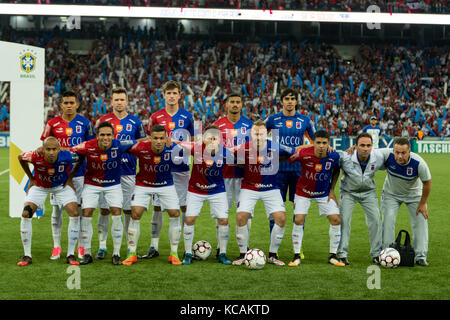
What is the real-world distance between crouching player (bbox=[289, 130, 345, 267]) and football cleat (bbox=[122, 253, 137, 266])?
2.03m

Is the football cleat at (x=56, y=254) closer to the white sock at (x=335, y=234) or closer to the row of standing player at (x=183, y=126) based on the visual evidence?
the row of standing player at (x=183, y=126)

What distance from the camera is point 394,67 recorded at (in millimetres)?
35500

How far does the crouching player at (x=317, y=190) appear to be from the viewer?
7.34 meters

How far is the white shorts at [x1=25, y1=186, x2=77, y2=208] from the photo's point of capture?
24.2 ft

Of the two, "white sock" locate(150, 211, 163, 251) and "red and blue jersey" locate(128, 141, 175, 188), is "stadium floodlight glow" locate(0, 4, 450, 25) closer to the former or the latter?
"white sock" locate(150, 211, 163, 251)

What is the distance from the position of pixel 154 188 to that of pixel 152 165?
299 millimetres

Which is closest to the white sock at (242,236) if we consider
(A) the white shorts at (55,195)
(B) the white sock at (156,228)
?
(B) the white sock at (156,228)

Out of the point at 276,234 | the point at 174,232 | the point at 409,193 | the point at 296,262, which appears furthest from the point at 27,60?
the point at 409,193

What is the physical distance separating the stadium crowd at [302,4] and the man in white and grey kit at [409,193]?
25.2m

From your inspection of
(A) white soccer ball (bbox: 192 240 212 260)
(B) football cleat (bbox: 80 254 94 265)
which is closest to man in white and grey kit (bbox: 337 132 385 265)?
(A) white soccer ball (bbox: 192 240 212 260)

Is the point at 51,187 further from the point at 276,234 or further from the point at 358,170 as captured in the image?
the point at 358,170

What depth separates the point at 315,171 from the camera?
736cm

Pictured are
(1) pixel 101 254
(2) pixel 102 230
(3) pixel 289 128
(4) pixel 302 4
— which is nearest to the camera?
(1) pixel 101 254

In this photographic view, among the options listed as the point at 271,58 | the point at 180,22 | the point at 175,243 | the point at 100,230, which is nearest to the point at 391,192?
the point at 175,243
